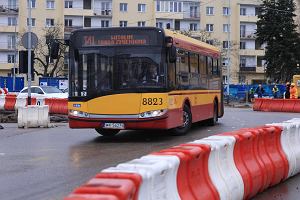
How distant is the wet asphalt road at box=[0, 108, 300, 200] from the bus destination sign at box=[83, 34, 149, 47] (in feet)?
8.53

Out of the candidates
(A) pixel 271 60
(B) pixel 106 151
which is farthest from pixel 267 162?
(A) pixel 271 60

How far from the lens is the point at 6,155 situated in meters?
12.2

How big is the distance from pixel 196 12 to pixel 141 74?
7643 cm

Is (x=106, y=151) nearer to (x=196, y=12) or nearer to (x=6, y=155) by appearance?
(x=6, y=155)

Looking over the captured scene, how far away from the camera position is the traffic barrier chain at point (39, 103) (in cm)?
2664

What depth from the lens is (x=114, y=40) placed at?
14195mm

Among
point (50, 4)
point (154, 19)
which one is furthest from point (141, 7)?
point (50, 4)

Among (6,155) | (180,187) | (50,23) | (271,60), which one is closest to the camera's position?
(180,187)

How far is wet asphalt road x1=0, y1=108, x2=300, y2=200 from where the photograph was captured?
816 centimetres

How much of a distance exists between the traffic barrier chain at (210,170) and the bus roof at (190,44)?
17.8 feet

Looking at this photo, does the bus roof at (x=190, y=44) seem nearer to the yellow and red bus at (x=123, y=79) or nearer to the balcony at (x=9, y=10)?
the yellow and red bus at (x=123, y=79)

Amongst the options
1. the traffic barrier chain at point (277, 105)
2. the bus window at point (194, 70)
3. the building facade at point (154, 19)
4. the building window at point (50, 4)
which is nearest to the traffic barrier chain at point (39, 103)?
the bus window at point (194, 70)

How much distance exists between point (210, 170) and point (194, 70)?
10.2 meters

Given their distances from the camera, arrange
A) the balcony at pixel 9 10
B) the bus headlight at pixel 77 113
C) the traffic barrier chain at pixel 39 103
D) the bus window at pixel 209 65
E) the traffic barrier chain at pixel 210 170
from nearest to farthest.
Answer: the traffic barrier chain at pixel 210 170 < the bus headlight at pixel 77 113 < the bus window at pixel 209 65 < the traffic barrier chain at pixel 39 103 < the balcony at pixel 9 10
